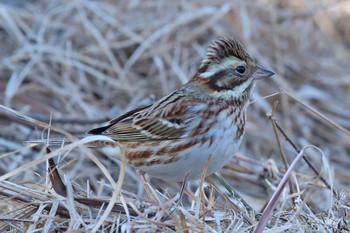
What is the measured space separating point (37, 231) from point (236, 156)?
1998 mm

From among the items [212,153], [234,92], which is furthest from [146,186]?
[234,92]

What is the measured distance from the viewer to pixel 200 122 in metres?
3.45

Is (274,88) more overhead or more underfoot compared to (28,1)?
more underfoot

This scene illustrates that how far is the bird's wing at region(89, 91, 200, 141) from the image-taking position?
3551 millimetres

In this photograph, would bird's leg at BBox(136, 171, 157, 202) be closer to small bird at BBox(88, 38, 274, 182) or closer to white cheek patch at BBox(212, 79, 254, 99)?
small bird at BBox(88, 38, 274, 182)

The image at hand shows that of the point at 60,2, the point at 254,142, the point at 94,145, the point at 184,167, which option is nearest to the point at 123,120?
the point at 94,145

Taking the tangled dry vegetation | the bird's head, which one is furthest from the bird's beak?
the tangled dry vegetation

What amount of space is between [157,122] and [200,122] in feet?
1.20

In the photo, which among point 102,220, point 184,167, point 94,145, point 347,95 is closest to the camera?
point 102,220

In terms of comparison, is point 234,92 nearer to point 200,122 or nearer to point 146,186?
point 200,122

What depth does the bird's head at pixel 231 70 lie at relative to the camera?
141 inches

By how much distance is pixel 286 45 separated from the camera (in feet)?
22.2

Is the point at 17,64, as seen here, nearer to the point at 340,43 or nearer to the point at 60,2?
the point at 60,2

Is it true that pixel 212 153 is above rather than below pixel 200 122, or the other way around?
below
